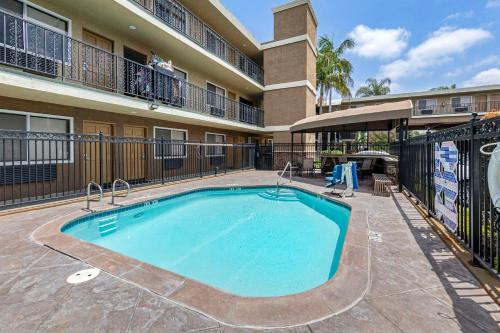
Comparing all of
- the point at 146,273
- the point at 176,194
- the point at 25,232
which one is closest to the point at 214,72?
the point at 176,194

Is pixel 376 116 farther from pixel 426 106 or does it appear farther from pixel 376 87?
pixel 376 87

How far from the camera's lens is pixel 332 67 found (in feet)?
83.1

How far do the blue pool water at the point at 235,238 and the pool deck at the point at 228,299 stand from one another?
992 millimetres

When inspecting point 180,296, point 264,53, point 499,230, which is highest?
point 264,53

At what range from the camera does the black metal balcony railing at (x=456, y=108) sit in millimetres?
26156

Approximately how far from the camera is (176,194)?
28.5 ft

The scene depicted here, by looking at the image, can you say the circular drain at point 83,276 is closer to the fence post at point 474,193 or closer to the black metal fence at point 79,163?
the black metal fence at point 79,163

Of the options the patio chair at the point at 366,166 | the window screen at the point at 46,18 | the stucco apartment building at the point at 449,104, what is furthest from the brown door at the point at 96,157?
the stucco apartment building at the point at 449,104

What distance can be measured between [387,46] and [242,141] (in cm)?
1989

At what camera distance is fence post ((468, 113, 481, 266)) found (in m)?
3.05

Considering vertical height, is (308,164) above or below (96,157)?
below

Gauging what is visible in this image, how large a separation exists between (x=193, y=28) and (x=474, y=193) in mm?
14606

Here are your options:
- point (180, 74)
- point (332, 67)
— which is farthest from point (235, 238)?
point (332, 67)

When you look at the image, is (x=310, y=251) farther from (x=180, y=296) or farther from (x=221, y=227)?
(x=180, y=296)
